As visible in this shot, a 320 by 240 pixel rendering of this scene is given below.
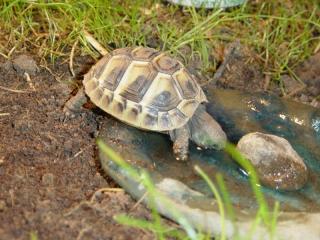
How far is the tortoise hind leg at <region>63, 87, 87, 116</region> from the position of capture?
3.05 m

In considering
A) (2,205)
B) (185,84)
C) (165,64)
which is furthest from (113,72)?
(2,205)

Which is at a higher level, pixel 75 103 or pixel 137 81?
pixel 137 81

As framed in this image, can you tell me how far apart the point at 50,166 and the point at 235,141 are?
3.28 feet

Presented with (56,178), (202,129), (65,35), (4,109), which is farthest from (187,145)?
(65,35)

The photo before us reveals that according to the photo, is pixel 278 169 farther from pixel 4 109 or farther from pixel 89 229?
pixel 4 109

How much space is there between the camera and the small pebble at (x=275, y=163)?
2752mm

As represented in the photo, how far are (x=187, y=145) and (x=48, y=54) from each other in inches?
48.1

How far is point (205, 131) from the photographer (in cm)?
292

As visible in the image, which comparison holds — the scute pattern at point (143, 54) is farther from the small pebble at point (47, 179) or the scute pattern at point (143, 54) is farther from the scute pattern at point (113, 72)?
the small pebble at point (47, 179)

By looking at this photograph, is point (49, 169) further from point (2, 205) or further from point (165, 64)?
point (165, 64)

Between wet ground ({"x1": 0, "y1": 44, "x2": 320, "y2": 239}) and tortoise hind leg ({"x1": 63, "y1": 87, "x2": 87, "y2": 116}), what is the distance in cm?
5

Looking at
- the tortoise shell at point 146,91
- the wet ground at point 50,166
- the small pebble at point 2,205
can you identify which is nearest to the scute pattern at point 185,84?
the tortoise shell at point 146,91

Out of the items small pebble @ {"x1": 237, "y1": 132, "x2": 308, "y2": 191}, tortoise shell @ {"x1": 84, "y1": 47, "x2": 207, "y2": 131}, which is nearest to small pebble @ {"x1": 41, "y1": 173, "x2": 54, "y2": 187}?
tortoise shell @ {"x1": 84, "y1": 47, "x2": 207, "y2": 131}

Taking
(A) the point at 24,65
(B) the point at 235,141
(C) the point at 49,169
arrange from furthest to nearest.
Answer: (A) the point at 24,65 < (B) the point at 235,141 < (C) the point at 49,169
